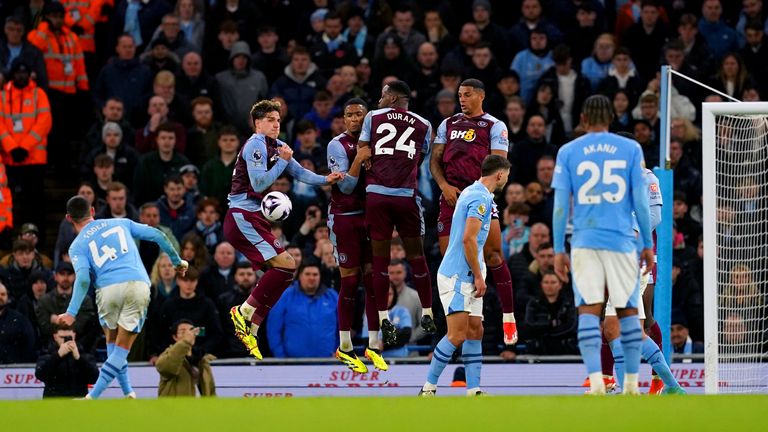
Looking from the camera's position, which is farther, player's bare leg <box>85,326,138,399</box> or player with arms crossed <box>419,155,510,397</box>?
player's bare leg <box>85,326,138,399</box>

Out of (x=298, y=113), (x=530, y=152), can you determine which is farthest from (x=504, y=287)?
(x=298, y=113)

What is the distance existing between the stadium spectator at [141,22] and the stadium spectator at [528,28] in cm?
575

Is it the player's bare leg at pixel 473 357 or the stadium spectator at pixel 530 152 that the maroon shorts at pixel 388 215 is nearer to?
the player's bare leg at pixel 473 357

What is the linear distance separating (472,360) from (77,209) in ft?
15.2

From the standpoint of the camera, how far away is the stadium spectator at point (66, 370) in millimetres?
19219

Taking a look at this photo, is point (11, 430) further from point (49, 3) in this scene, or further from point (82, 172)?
point (49, 3)

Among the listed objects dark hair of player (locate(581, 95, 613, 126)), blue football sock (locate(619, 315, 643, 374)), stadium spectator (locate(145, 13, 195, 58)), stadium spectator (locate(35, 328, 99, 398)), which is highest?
stadium spectator (locate(145, 13, 195, 58))

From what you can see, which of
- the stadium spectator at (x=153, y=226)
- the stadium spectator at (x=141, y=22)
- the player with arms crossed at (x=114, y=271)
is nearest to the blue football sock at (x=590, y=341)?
the player with arms crossed at (x=114, y=271)

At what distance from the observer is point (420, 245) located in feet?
58.2

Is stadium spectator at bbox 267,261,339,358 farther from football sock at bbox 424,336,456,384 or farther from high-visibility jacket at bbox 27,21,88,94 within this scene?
high-visibility jacket at bbox 27,21,88,94

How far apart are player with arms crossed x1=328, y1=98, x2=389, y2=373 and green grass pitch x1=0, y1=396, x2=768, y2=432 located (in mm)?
4623

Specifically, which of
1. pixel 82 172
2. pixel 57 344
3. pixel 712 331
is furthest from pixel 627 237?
pixel 82 172

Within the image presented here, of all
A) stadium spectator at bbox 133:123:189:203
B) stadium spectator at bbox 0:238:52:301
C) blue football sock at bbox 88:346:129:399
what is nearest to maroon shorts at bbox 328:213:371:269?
blue football sock at bbox 88:346:129:399

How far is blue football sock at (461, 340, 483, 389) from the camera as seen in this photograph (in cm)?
1645
